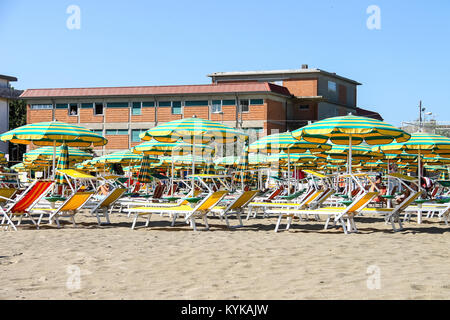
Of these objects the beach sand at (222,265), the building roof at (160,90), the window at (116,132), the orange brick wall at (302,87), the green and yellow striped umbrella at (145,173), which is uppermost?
the orange brick wall at (302,87)

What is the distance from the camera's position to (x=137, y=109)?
51.2m

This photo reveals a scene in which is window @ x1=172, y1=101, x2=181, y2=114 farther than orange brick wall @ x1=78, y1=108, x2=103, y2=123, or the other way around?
orange brick wall @ x1=78, y1=108, x2=103, y2=123

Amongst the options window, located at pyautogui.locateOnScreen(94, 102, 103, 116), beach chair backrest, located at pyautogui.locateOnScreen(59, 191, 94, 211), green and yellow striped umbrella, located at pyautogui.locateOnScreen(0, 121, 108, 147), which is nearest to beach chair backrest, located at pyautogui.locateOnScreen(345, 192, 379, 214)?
beach chair backrest, located at pyautogui.locateOnScreen(59, 191, 94, 211)

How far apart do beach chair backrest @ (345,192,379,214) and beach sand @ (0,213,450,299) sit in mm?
450

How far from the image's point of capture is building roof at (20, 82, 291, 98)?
1937 inches

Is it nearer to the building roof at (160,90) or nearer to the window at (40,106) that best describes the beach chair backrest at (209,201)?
the building roof at (160,90)

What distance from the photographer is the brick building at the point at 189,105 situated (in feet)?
161

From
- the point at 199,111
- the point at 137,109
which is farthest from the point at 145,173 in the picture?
the point at 137,109

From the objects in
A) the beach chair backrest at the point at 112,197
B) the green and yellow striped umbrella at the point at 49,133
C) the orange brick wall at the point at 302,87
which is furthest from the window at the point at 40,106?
the beach chair backrest at the point at 112,197

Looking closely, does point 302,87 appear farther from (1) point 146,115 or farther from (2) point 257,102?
(1) point 146,115

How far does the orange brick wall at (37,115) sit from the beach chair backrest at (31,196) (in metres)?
43.4

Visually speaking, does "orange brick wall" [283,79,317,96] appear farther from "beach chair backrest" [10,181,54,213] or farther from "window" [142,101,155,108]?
"beach chair backrest" [10,181,54,213]

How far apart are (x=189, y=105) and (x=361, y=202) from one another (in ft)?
133
